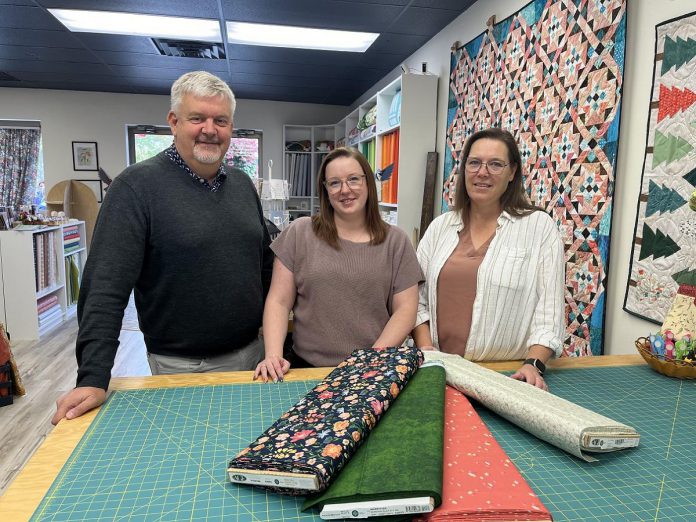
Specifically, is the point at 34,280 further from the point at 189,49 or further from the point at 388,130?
the point at 388,130

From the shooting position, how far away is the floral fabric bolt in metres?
0.72

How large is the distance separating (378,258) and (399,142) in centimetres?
231

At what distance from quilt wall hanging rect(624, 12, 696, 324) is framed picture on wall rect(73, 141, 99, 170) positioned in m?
6.57

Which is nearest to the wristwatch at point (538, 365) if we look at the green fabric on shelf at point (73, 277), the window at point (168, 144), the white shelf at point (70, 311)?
the white shelf at point (70, 311)

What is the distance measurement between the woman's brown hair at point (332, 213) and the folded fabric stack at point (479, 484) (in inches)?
29.1

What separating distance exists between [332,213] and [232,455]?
A: 0.89m

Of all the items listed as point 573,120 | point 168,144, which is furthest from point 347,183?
point 168,144

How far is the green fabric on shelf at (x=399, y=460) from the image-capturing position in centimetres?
67

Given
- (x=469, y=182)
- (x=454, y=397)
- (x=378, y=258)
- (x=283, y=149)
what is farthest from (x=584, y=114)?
(x=283, y=149)

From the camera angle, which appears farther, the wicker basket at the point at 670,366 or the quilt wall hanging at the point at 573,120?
the quilt wall hanging at the point at 573,120

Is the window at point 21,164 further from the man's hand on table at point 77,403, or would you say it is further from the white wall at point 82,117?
the man's hand on table at point 77,403

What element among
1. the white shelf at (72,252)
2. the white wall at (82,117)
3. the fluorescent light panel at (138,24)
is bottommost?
the white shelf at (72,252)

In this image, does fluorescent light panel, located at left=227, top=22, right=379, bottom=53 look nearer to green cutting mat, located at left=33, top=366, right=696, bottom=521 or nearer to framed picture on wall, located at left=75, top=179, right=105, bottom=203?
green cutting mat, located at left=33, top=366, right=696, bottom=521

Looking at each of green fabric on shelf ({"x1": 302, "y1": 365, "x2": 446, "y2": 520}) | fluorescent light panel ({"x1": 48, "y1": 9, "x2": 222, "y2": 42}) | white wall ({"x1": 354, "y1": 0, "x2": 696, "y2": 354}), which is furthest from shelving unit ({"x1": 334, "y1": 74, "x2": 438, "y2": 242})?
green fabric on shelf ({"x1": 302, "y1": 365, "x2": 446, "y2": 520})
